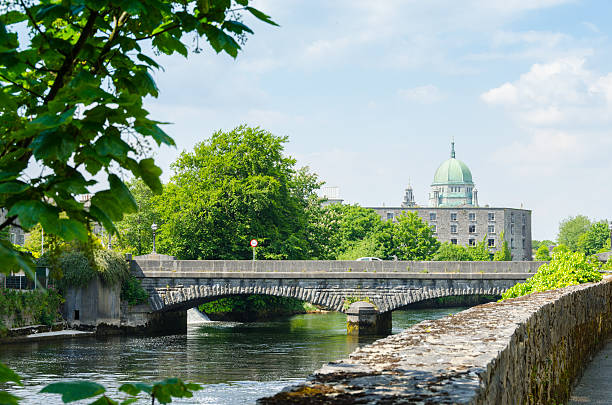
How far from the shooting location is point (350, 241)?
79.5 meters

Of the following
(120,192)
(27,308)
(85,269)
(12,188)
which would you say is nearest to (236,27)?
(120,192)

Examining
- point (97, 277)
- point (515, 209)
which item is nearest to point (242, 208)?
point (97, 277)

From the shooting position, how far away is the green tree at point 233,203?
4653 cm

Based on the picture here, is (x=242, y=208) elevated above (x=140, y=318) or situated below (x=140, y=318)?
above

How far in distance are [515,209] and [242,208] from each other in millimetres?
83203

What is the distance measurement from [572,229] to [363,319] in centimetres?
12314

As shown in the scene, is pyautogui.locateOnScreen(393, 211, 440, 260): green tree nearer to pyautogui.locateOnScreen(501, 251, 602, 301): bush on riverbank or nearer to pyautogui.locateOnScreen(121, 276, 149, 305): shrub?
pyautogui.locateOnScreen(121, 276, 149, 305): shrub

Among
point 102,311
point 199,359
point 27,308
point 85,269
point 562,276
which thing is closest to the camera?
point 562,276

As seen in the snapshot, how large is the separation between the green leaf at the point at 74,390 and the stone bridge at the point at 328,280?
36672 millimetres

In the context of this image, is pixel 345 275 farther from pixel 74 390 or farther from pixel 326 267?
pixel 74 390

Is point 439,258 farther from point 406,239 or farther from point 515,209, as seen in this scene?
point 515,209

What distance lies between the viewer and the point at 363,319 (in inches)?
1499

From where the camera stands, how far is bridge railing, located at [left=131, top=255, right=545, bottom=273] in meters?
38.7

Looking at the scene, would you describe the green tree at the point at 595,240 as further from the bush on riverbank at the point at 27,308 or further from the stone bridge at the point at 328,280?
the bush on riverbank at the point at 27,308
